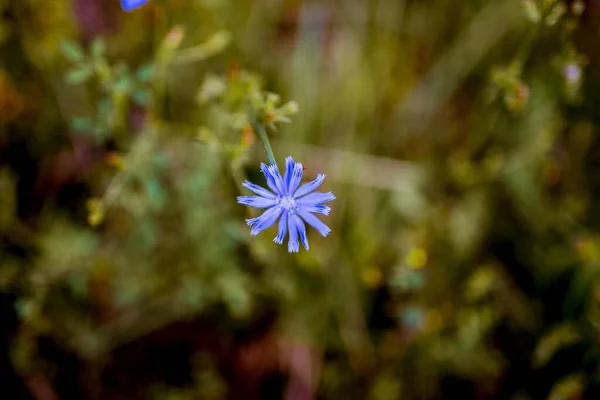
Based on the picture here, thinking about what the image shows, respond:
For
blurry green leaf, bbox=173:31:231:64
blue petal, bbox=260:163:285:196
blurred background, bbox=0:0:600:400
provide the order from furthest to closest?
1. blurred background, bbox=0:0:600:400
2. blurry green leaf, bbox=173:31:231:64
3. blue petal, bbox=260:163:285:196

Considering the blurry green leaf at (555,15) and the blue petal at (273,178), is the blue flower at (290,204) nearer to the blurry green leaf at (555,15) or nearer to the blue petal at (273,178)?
the blue petal at (273,178)

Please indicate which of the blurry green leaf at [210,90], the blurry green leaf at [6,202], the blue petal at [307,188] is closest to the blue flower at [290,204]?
the blue petal at [307,188]

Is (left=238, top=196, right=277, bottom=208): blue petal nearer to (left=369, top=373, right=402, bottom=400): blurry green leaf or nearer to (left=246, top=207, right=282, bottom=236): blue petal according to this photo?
(left=246, top=207, right=282, bottom=236): blue petal

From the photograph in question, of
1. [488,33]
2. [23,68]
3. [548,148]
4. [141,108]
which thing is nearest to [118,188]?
[141,108]

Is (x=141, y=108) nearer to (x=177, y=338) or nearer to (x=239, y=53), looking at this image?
(x=239, y=53)

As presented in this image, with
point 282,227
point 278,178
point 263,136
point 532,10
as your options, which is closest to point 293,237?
point 282,227

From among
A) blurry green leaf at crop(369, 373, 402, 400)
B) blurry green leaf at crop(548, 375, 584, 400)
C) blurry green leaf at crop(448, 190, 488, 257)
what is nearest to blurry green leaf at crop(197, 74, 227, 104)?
blurry green leaf at crop(448, 190, 488, 257)
